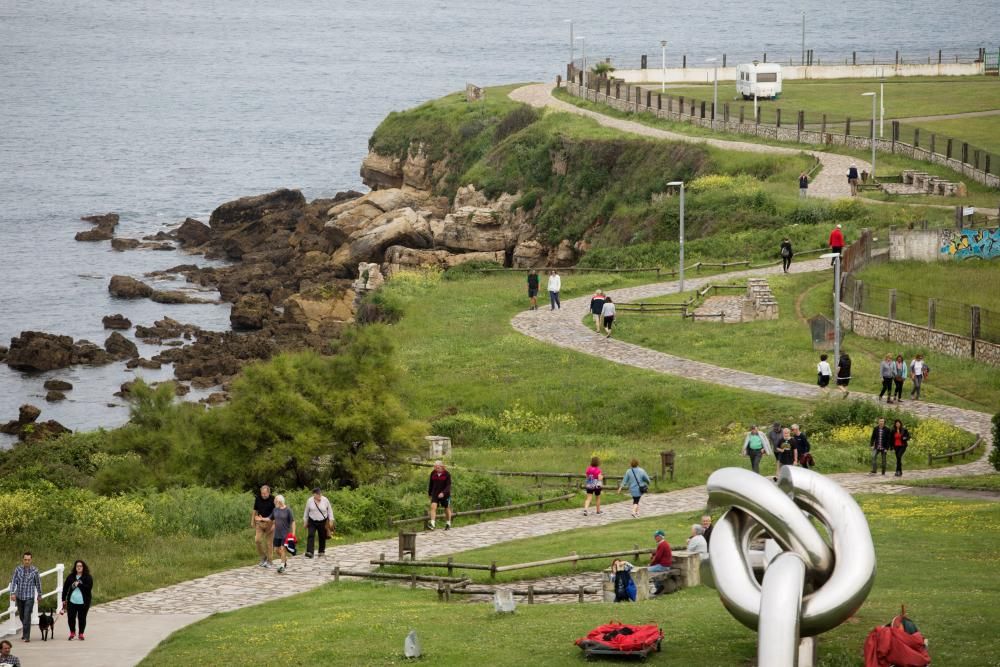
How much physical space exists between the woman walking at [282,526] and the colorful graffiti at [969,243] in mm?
35224

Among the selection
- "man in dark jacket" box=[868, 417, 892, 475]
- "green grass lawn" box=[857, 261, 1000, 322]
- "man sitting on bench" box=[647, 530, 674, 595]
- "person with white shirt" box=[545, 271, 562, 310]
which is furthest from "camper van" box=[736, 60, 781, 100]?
"man sitting on bench" box=[647, 530, 674, 595]

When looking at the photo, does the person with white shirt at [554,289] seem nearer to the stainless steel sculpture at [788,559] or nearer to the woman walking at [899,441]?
the woman walking at [899,441]

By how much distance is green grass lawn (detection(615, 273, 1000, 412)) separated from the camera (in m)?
42.8

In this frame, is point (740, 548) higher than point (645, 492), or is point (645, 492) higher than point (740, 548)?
point (740, 548)

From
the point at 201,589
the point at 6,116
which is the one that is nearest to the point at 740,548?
the point at 201,589

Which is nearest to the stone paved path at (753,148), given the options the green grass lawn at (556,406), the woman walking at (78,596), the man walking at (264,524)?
the green grass lawn at (556,406)

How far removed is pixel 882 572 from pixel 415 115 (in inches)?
3293

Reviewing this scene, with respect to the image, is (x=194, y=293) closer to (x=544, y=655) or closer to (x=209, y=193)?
(x=209, y=193)

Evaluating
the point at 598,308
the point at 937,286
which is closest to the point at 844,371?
the point at 598,308

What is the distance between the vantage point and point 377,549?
97.8ft

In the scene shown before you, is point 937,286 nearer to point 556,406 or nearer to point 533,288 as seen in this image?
point 533,288

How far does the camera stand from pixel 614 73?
357ft

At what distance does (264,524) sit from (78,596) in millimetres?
4945

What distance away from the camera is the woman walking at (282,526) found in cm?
2756
